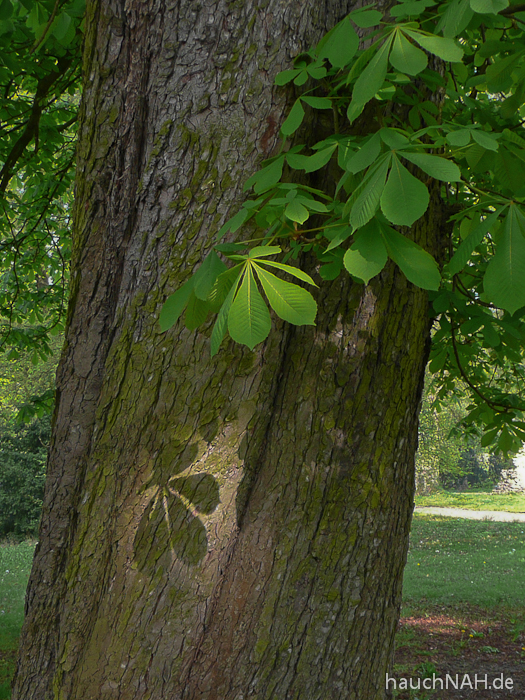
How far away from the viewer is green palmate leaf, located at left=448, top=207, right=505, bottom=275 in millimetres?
1063

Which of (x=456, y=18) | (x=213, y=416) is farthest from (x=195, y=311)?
(x=456, y=18)

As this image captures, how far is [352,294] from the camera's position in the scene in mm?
1618

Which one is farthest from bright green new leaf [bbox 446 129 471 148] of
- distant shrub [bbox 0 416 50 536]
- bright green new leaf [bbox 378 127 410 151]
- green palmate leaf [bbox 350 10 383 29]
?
distant shrub [bbox 0 416 50 536]

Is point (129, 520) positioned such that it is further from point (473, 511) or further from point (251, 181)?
point (473, 511)

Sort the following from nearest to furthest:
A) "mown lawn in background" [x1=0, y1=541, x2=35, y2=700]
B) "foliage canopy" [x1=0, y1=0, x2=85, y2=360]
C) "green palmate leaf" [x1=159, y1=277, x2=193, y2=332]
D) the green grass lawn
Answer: "green palmate leaf" [x1=159, y1=277, x2=193, y2=332], "foliage canopy" [x1=0, y1=0, x2=85, y2=360], "mown lawn in background" [x1=0, y1=541, x2=35, y2=700], the green grass lawn

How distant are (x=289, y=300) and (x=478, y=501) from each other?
27.0 m

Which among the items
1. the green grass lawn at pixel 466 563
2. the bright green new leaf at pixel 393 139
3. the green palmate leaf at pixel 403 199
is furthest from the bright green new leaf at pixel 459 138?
the green grass lawn at pixel 466 563

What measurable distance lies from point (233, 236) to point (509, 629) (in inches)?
246

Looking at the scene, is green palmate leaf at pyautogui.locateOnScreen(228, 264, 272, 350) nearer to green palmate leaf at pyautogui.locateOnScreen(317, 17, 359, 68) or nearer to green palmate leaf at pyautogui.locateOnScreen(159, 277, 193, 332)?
green palmate leaf at pyautogui.locateOnScreen(159, 277, 193, 332)

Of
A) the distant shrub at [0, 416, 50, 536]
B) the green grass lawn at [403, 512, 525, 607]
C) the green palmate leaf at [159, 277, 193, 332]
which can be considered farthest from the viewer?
the distant shrub at [0, 416, 50, 536]

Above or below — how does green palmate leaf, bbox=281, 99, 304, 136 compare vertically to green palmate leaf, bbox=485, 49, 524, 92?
below

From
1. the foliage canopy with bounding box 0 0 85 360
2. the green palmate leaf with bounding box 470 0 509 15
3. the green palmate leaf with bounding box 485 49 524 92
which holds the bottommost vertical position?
the green palmate leaf with bounding box 470 0 509 15

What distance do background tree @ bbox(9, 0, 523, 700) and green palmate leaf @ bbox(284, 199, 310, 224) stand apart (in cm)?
8

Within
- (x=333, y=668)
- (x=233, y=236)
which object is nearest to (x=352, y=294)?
(x=233, y=236)
